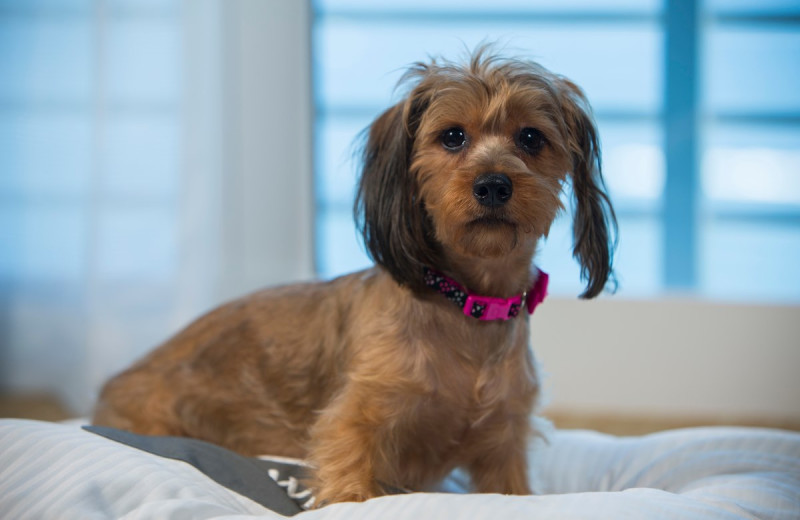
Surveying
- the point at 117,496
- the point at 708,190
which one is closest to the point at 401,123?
the point at 117,496

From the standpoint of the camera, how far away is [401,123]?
1.65 metres

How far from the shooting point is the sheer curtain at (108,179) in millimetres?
3086

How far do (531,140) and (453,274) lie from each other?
1.05 feet

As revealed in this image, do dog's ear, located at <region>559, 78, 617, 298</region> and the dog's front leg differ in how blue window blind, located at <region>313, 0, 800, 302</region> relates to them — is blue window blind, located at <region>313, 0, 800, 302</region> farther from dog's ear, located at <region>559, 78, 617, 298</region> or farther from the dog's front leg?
the dog's front leg

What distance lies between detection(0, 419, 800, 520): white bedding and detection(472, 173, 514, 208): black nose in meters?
0.52

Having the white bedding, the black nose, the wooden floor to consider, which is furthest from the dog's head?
the wooden floor

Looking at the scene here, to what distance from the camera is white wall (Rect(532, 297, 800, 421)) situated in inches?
129

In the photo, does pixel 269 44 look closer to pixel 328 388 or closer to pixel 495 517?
pixel 328 388

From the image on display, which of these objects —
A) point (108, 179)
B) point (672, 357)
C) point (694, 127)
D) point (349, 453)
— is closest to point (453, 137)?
point (349, 453)

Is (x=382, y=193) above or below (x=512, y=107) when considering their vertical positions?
below

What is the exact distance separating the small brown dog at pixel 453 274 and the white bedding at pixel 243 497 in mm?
208

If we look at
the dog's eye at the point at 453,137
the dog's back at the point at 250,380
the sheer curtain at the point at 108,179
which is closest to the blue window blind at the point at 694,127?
the sheer curtain at the point at 108,179

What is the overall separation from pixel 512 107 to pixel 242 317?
33.9 inches

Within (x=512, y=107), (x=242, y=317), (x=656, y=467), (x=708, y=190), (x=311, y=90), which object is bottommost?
(x=656, y=467)
